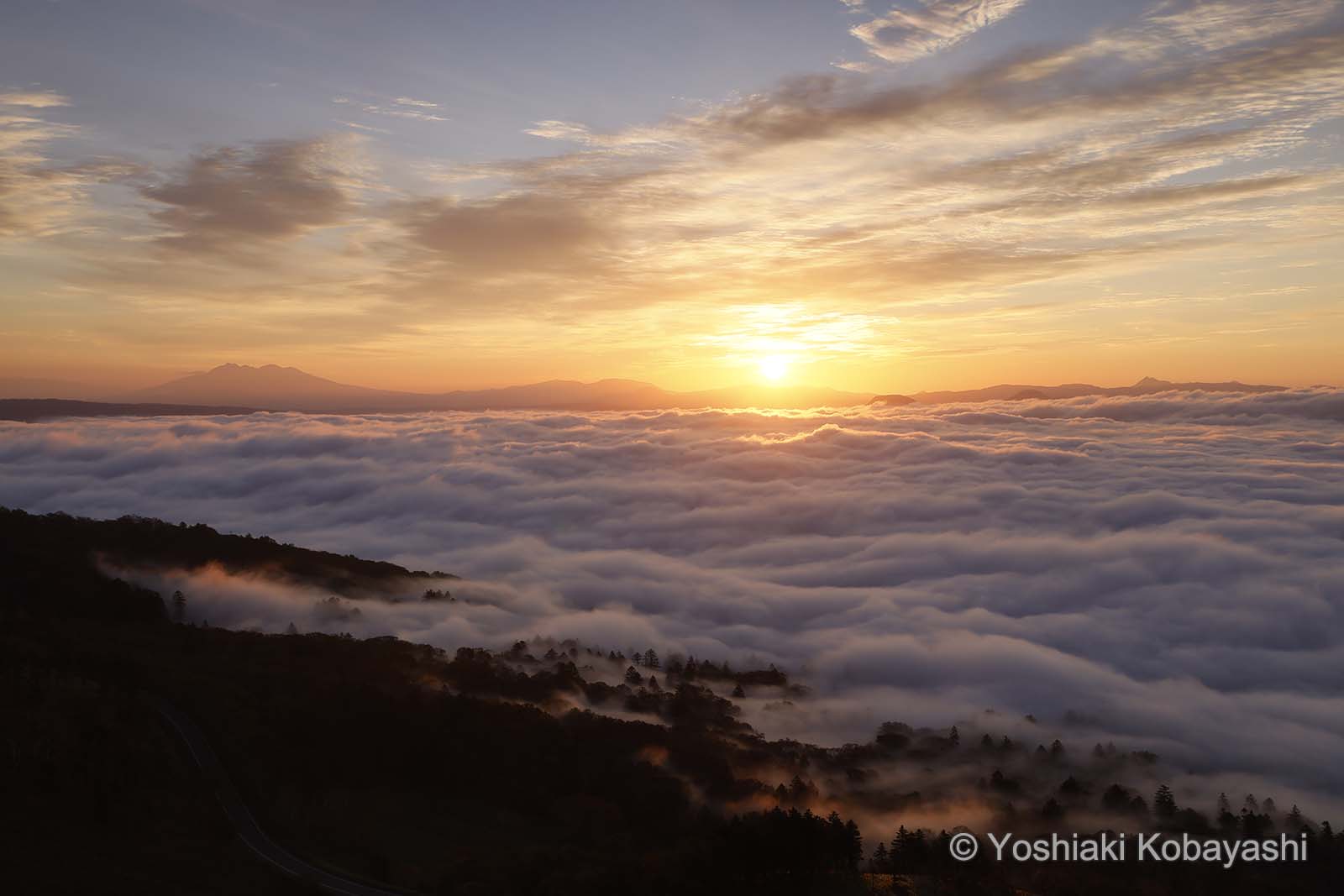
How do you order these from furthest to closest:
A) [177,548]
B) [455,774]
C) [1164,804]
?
[177,548], [1164,804], [455,774]

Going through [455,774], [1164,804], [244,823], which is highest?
[244,823]

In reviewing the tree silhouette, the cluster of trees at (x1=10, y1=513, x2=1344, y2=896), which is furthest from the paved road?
the tree silhouette

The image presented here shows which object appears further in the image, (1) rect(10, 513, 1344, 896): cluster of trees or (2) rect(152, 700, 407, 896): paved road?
(1) rect(10, 513, 1344, 896): cluster of trees

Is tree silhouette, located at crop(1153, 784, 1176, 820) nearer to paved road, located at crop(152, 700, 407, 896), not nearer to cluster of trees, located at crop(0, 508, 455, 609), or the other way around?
paved road, located at crop(152, 700, 407, 896)

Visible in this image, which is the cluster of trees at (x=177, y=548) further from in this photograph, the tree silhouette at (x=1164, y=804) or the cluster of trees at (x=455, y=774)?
the tree silhouette at (x=1164, y=804)

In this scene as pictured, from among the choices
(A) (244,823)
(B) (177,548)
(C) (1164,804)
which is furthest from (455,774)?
(B) (177,548)

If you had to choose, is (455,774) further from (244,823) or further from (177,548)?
(177,548)

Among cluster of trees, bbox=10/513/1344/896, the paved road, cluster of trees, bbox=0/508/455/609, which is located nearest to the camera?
the paved road

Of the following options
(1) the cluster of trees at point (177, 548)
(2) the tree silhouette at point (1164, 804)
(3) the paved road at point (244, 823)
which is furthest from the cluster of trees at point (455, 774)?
(1) the cluster of trees at point (177, 548)
